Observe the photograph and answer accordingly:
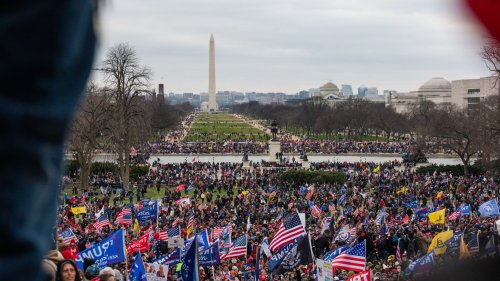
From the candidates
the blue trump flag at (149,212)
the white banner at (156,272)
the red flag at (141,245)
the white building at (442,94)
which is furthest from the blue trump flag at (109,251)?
the white building at (442,94)

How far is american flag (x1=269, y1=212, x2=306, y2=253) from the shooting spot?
1802 cm

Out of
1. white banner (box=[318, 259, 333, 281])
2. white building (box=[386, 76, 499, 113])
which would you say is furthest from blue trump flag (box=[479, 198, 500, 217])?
white building (box=[386, 76, 499, 113])

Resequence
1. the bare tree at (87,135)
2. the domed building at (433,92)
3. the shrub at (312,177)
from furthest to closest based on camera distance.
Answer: the domed building at (433,92)
the shrub at (312,177)
the bare tree at (87,135)

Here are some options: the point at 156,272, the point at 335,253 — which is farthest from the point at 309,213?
the point at 156,272

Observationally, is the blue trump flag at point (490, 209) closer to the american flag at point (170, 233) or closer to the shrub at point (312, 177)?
the american flag at point (170, 233)

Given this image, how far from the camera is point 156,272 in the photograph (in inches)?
575

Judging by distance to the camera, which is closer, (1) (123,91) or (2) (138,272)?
(2) (138,272)

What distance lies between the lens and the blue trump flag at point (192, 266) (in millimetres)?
12848

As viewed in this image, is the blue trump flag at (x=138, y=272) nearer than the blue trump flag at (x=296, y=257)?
Yes

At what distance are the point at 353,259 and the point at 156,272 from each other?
14.8 feet

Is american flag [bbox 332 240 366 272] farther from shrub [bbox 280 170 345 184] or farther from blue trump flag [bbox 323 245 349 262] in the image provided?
shrub [bbox 280 170 345 184]

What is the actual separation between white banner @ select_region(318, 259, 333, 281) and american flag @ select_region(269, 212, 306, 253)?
2.90 metres

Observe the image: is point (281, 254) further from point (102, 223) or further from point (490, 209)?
point (490, 209)

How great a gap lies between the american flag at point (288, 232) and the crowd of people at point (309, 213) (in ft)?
2.30
